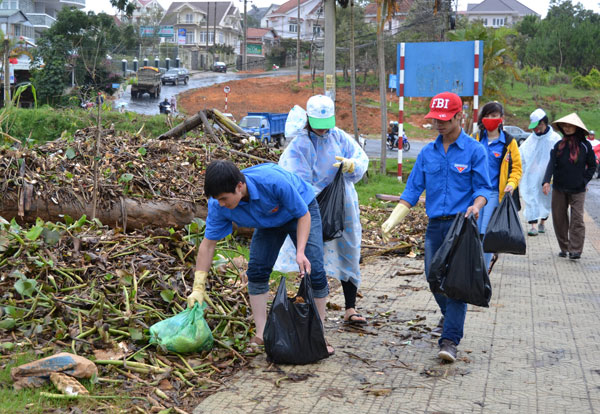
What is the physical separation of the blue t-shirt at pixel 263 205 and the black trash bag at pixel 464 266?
3.17ft

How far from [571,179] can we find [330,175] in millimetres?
4533

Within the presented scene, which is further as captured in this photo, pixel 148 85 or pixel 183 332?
pixel 148 85

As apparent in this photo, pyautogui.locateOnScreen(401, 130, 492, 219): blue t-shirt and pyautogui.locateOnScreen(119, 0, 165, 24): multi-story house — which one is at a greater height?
pyautogui.locateOnScreen(119, 0, 165, 24): multi-story house

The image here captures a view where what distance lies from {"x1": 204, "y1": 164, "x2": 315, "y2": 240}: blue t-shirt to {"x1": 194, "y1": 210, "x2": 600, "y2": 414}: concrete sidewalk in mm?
930

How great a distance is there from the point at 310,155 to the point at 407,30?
199 ft

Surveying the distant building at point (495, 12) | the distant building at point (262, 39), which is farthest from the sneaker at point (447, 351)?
the distant building at point (495, 12)

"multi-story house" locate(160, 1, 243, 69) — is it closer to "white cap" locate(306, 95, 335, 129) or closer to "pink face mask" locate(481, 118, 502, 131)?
"pink face mask" locate(481, 118, 502, 131)

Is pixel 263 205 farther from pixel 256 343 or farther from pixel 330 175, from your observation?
pixel 330 175

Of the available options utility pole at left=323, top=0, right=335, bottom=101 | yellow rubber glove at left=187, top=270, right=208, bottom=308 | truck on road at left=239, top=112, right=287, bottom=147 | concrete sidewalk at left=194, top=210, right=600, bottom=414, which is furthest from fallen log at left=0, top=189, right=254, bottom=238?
truck on road at left=239, top=112, right=287, bottom=147

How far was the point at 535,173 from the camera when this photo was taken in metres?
10.4

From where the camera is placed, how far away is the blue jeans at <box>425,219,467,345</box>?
15.6ft

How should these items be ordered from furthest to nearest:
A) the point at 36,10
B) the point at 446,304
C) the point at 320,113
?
1. the point at 36,10
2. the point at 320,113
3. the point at 446,304

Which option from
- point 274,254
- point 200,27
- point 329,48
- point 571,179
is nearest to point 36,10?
point 200,27

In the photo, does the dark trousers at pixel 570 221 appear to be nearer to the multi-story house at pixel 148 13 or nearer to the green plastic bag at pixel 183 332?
the green plastic bag at pixel 183 332
